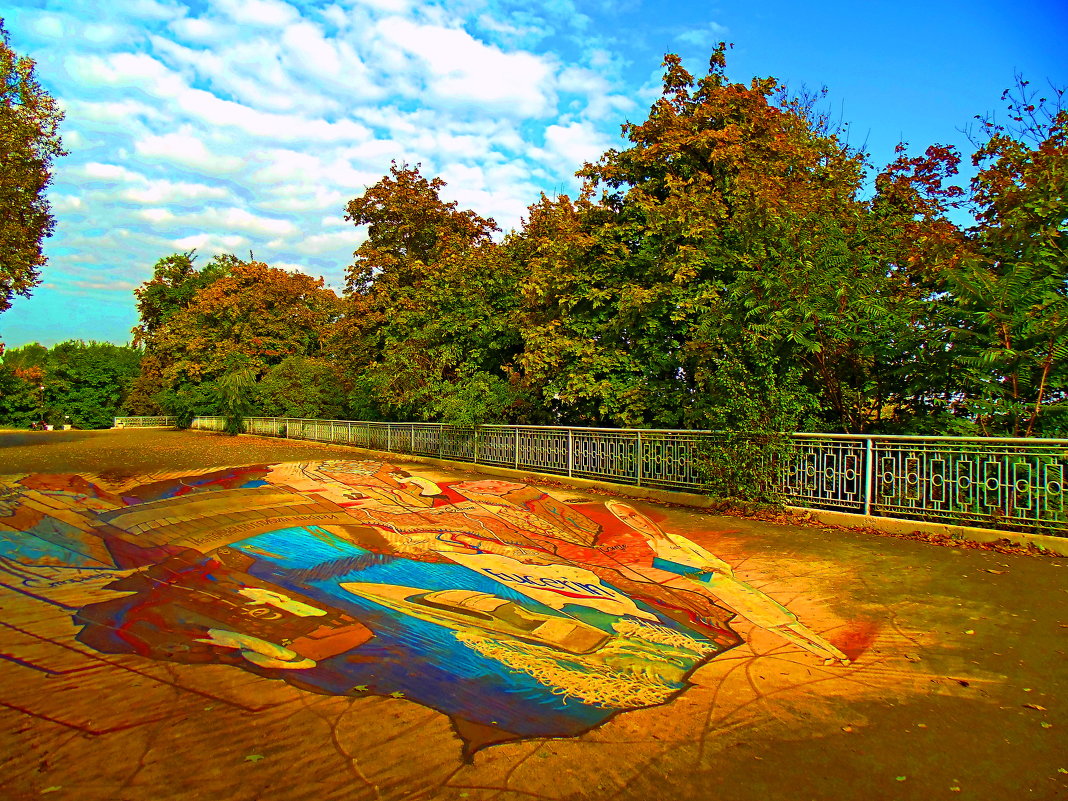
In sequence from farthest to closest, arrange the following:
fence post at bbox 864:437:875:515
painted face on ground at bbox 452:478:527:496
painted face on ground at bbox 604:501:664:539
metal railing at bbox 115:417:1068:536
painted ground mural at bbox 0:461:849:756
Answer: painted face on ground at bbox 452:478:527:496, fence post at bbox 864:437:875:515, painted face on ground at bbox 604:501:664:539, metal railing at bbox 115:417:1068:536, painted ground mural at bbox 0:461:849:756

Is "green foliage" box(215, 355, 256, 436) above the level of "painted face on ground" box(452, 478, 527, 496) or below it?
above

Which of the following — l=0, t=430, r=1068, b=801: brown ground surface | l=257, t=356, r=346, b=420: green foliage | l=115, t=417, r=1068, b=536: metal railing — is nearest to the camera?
l=0, t=430, r=1068, b=801: brown ground surface

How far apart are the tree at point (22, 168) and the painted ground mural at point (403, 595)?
456 inches

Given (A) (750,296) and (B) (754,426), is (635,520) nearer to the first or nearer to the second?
(B) (754,426)

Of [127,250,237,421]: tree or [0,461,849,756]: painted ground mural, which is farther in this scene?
[127,250,237,421]: tree

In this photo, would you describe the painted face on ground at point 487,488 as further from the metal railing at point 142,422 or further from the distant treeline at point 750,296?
the metal railing at point 142,422

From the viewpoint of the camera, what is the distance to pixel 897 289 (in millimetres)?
10172

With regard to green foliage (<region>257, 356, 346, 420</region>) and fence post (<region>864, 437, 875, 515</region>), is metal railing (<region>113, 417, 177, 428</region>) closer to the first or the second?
green foliage (<region>257, 356, 346, 420</region>)

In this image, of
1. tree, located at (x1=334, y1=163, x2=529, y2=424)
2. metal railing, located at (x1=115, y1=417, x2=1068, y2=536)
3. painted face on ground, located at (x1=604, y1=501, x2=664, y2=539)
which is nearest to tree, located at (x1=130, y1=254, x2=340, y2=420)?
tree, located at (x1=334, y1=163, x2=529, y2=424)

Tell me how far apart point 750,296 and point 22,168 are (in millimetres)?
18246

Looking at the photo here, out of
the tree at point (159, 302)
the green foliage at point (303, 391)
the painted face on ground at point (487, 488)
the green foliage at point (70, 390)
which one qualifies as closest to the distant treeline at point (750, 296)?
the painted face on ground at point (487, 488)

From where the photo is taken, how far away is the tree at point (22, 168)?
15.1 m

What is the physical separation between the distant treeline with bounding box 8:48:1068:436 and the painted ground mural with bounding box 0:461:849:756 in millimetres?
3922

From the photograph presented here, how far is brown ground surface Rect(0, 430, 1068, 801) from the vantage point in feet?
8.02
